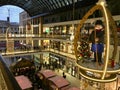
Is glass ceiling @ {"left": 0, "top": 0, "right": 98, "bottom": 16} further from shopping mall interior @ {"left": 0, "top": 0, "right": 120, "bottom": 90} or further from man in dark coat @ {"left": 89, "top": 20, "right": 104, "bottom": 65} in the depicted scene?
man in dark coat @ {"left": 89, "top": 20, "right": 104, "bottom": 65}

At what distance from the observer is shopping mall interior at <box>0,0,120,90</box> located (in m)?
3.47

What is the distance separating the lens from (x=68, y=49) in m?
24.2

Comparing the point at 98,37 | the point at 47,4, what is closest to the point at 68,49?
the point at 47,4

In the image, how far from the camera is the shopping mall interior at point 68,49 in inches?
137

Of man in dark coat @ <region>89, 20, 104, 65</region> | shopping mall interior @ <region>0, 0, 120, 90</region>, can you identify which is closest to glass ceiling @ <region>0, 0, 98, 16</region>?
shopping mall interior @ <region>0, 0, 120, 90</region>

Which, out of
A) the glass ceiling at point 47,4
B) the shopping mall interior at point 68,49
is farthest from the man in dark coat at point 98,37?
the glass ceiling at point 47,4

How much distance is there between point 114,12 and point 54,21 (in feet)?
57.0

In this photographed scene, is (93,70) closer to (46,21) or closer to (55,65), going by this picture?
(55,65)

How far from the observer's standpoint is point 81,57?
174 inches

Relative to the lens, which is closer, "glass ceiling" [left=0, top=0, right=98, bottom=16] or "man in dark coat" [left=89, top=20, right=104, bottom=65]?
"man in dark coat" [left=89, top=20, right=104, bottom=65]

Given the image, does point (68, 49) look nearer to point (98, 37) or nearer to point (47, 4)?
point (47, 4)

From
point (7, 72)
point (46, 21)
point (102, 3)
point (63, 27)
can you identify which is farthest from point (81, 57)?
point (46, 21)

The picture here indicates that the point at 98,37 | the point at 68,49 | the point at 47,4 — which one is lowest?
the point at 68,49

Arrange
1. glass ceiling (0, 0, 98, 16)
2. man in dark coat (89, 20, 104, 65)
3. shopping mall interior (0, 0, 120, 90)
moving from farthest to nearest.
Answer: glass ceiling (0, 0, 98, 16), man in dark coat (89, 20, 104, 65), shopping mall interior (0, 0, 120, 90)
